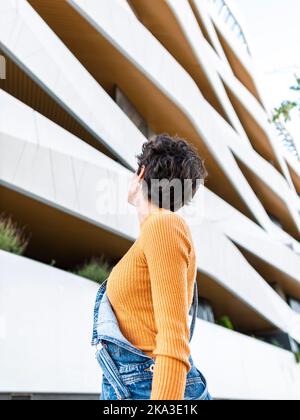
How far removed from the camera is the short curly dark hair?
1429 mm

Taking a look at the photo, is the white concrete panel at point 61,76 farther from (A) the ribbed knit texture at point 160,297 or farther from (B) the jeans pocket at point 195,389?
(B) the jeans pocket at point 195,389

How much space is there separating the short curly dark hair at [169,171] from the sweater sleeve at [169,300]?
16 centimetres

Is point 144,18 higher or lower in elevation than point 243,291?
higher

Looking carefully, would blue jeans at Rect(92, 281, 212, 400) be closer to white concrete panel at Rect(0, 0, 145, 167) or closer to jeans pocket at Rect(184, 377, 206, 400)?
jeans pocket at Rect(184, 377, 206, 400)

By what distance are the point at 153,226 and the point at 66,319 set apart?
569cm

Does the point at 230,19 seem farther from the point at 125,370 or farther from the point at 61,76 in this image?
the point at 125,370

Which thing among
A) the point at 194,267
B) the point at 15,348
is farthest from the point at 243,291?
the point at 194,267

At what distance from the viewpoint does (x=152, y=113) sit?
1427 centimetres

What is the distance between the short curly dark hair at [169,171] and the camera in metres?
1.43

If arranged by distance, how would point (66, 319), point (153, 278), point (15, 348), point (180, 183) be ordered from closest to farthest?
point (153, 278), point (180, 183), point (15, 348), point (66, 319)

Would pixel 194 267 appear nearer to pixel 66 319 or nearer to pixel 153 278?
pixel 153 278

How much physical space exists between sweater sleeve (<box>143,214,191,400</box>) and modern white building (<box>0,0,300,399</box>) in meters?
4.85

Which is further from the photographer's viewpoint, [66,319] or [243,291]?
[243,291]

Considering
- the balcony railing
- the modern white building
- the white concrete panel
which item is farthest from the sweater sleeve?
the balcony railing
